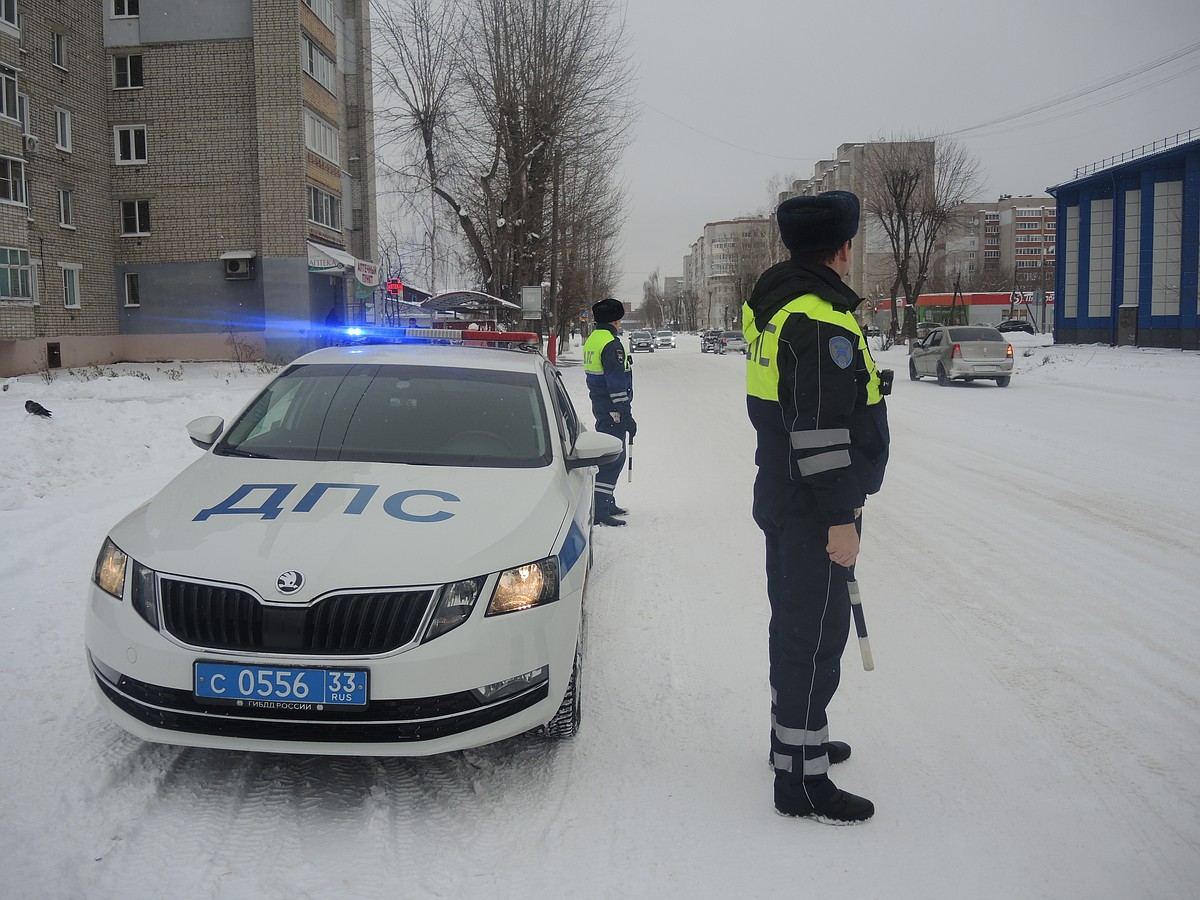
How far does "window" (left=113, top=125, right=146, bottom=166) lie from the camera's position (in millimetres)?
32062

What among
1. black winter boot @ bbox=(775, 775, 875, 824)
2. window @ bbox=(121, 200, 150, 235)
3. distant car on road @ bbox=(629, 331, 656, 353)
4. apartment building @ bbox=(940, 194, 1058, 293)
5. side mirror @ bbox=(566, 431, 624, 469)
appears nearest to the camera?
black winter boot @ bbox=(775, 775, 875, 824)

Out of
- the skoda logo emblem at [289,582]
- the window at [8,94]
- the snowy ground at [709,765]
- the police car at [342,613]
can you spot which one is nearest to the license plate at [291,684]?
the police car at [342,613]

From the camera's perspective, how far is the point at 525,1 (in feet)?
92.4

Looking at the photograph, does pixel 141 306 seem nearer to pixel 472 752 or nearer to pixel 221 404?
pixel 221 404

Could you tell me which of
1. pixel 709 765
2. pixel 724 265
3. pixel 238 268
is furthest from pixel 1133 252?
pixel 724 265

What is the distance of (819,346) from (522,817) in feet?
6.13

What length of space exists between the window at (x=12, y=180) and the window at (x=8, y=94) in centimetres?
124

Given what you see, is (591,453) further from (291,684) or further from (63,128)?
(63,128)

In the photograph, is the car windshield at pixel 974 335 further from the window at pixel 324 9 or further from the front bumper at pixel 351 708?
the window at pixel 324 9

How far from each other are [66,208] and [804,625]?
33.4m

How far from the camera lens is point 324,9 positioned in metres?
34.8

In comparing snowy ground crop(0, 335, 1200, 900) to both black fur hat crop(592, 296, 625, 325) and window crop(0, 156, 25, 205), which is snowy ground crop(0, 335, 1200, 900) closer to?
black fur hat crop(592, 296, 625, 325)

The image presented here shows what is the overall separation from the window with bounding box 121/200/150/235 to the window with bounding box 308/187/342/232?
5.65m

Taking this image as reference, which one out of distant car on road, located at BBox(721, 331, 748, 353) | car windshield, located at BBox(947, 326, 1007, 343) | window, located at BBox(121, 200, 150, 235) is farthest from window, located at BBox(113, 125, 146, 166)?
distant car on road, located at BBox(721, 331, 748, 353)
